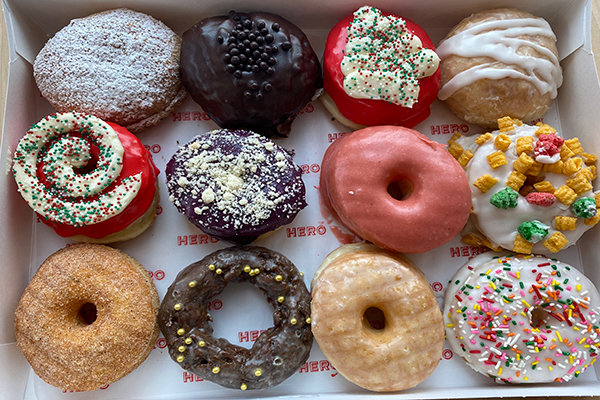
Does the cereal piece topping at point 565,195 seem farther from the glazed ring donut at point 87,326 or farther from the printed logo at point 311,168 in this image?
the glazed ring donut at point 87,326

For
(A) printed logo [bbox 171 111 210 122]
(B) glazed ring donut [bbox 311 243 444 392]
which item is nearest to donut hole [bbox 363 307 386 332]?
(B) glazed ring donut [bbox 311 243 444 392]

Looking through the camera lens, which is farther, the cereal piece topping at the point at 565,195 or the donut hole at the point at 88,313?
the donut hole at the point at 88,313

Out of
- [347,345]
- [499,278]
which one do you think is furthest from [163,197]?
[499,278]

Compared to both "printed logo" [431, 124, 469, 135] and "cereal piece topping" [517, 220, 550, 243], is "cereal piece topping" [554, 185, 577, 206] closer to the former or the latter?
"cereal piece topping" [517, 220, 550, 243]

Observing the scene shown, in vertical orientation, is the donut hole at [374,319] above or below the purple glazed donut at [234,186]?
below

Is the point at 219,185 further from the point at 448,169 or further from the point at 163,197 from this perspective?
the point at 448,169

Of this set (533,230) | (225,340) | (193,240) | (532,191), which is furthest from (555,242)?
(193,240)

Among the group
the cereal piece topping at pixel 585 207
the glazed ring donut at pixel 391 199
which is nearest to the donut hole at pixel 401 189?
the glazed ring donut at pixel 391 199
